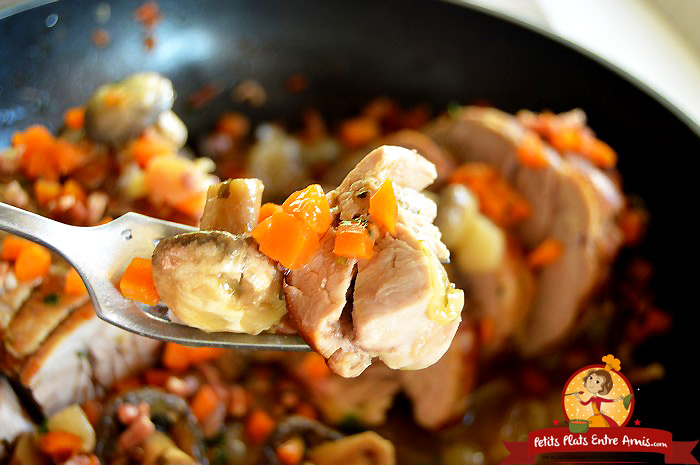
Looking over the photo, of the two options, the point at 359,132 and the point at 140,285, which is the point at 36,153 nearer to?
the point at 140,285

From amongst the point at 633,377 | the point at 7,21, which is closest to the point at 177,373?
the point at 7,21

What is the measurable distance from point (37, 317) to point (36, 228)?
560 millimetres

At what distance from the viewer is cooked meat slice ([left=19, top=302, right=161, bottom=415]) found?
193 centimetres

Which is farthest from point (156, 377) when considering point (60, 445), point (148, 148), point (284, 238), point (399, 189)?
point (399, 189)

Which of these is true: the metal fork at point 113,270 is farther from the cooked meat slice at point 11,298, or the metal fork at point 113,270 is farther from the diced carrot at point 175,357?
the diced carrot at point 175,357

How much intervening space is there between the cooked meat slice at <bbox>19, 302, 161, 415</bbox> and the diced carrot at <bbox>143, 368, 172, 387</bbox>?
0.12 ft

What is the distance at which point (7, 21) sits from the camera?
2311mm

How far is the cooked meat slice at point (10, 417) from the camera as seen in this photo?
1906 millimetres

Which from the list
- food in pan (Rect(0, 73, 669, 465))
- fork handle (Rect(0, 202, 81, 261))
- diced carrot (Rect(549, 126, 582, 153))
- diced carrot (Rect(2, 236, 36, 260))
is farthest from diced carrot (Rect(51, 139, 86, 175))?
diced carrot (Rect(549, 126, 582, 153))

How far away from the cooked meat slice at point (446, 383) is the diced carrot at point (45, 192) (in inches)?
55.5

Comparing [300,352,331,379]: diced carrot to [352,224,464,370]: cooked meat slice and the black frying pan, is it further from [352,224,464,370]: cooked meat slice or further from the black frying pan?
the black frying pan

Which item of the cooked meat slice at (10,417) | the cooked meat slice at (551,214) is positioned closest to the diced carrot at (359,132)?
the cooked meat slice at (551,214)

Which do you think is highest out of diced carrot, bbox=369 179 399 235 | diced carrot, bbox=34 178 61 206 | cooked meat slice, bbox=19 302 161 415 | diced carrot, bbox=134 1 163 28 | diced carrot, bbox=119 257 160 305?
diced carrot, bbox=369 179 399 235

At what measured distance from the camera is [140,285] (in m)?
1.49
